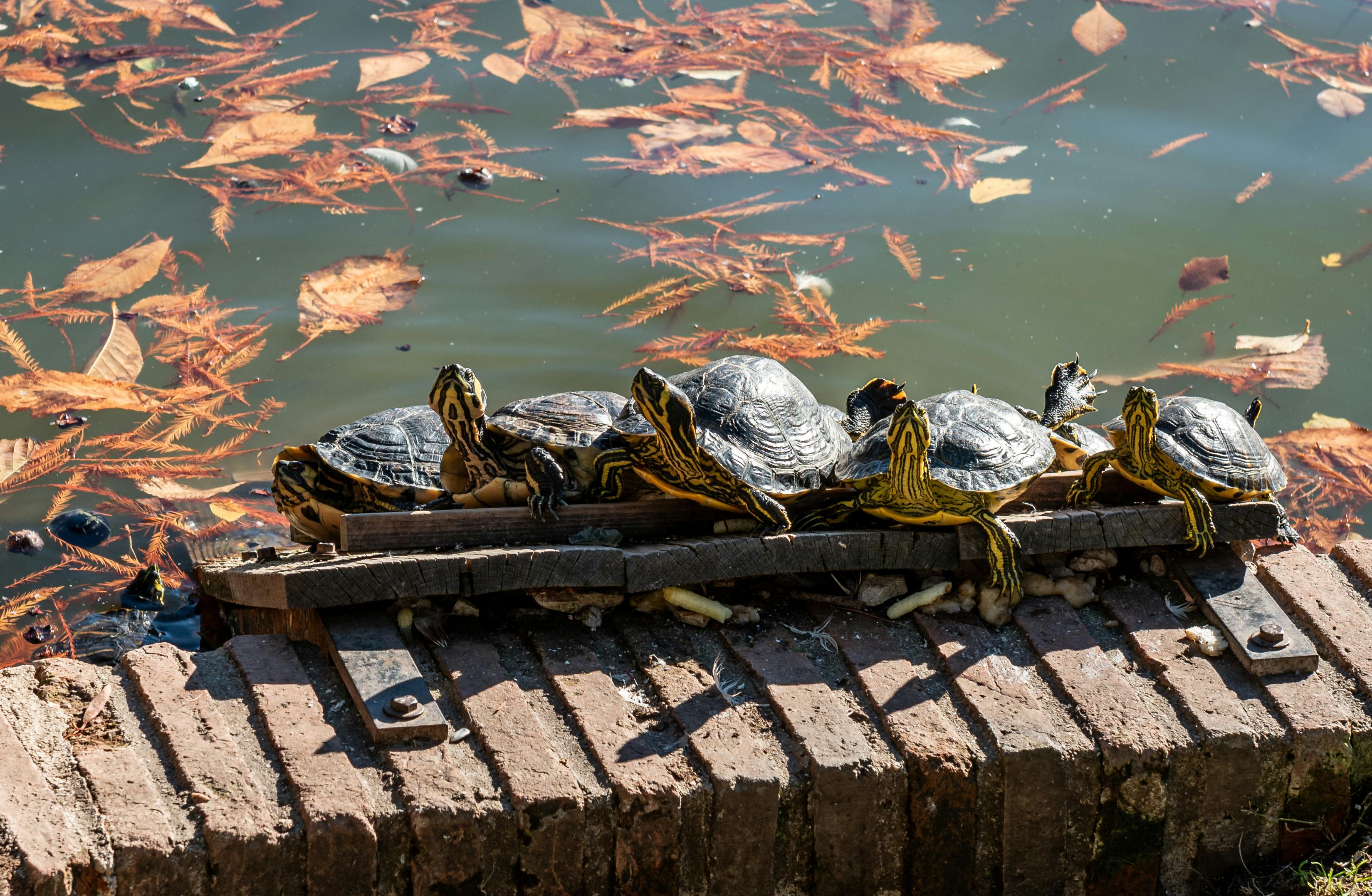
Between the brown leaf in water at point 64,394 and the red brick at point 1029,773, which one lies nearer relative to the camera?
the red brick at point 1029,773

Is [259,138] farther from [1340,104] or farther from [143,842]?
[1340,104]

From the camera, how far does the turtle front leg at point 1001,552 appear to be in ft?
11.0

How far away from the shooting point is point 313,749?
109 inches

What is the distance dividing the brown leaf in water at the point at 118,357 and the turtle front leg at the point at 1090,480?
4269 mm

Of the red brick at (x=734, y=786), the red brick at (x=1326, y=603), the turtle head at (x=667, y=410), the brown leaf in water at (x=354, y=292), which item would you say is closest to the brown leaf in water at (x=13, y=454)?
the brown leaf in water at (x=354, y=292)

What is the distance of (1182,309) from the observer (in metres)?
6.43

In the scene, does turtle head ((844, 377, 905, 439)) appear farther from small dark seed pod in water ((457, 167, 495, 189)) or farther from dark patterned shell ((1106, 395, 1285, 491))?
small dark seed pod in water ((457, 167, 495, 189))

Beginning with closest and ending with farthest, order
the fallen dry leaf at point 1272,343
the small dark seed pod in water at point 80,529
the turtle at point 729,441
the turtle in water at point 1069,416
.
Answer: the turtle at point 729,441 → the turtle in water at point 1069,416 → the small dark seed pod in water at point 80,529 → the fallen dry leaf at point 1272,343

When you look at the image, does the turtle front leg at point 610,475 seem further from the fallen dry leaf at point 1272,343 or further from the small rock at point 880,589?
the fallen dry leaf at point 1272,343

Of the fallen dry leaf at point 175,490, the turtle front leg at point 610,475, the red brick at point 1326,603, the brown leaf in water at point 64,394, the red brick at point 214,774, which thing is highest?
the turtle front leg at point 610,475

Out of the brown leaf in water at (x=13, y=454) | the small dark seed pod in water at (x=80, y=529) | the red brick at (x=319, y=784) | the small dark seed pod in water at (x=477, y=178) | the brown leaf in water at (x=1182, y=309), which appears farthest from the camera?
the small dark seed pod in water at (x=477, y=178)

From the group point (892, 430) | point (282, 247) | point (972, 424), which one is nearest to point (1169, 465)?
point (972, 424)

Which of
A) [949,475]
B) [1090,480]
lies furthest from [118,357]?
[1090,480]

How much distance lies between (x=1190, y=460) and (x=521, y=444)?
199cm
